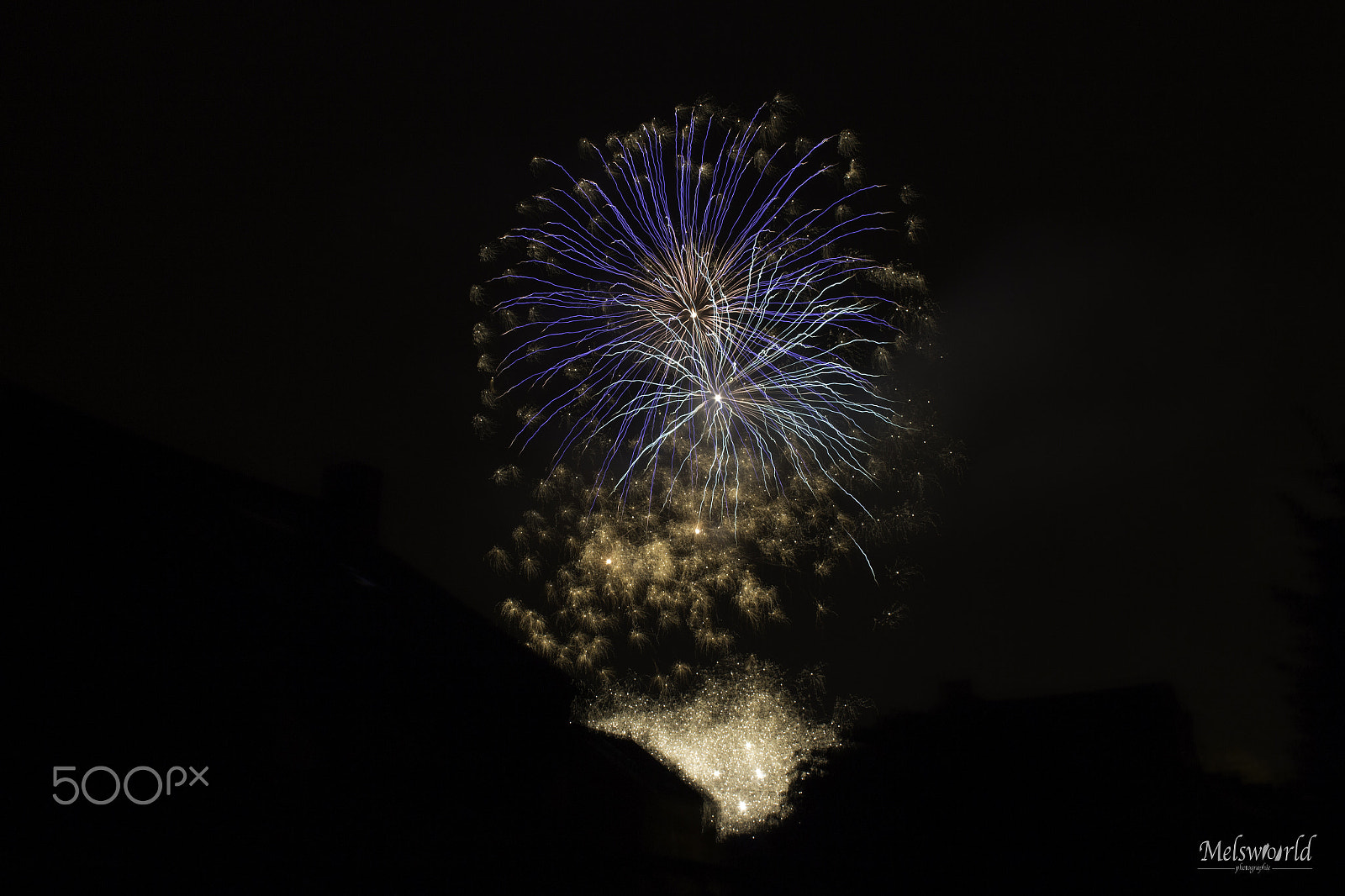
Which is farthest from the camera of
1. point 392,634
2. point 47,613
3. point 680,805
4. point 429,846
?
point 680,805

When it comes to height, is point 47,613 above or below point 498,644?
below

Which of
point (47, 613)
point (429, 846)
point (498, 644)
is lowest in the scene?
point (429, 846)

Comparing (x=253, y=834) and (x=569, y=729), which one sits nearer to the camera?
(x=253, y=834)

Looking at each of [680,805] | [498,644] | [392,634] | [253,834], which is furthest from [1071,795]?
[253,834]

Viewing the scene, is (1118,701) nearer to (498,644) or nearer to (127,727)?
(498,644)

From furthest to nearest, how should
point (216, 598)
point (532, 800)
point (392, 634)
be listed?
1. point (532, 800)
2. point (392, 634)
3. point (216, 598)

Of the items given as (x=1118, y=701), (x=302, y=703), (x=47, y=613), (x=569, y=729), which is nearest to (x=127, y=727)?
(x=47, y=613)
